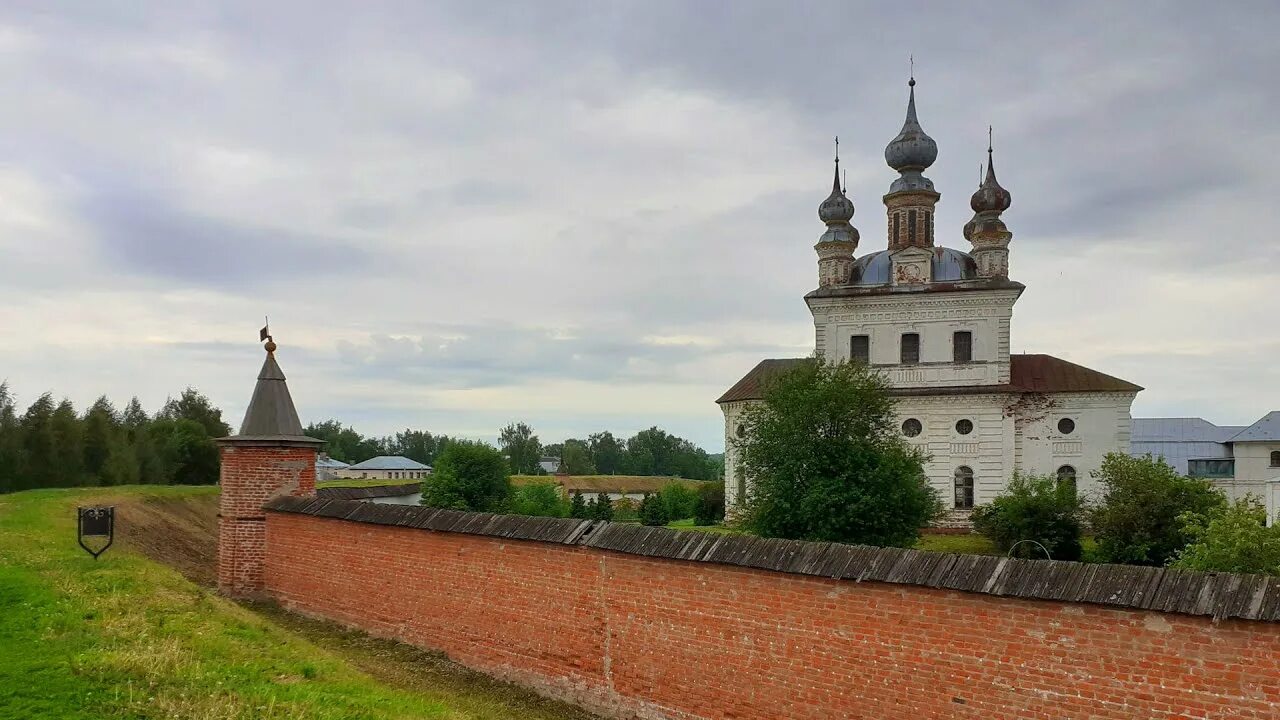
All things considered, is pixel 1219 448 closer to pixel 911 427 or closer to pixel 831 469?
pixel 911 427

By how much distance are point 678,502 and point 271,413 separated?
32304 millimetres

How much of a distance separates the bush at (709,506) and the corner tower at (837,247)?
518 inches

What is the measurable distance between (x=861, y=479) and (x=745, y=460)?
2970mm

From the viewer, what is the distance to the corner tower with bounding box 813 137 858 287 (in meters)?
31.1

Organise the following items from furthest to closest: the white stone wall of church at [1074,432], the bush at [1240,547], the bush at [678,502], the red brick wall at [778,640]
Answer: the bush at [678,502] → the white stone wall of church at [1074,432] → the bush at [1240,547] → the red brick wall at [778,640]

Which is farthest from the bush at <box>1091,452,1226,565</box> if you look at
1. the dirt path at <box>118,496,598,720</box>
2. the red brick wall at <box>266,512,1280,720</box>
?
the dirt path at <box>118,496,598,720</box>

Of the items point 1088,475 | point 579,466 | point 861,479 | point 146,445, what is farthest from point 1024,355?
point 579,466

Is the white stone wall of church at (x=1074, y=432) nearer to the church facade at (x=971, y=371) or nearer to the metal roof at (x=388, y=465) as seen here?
the church facade at (x=971, y=371)

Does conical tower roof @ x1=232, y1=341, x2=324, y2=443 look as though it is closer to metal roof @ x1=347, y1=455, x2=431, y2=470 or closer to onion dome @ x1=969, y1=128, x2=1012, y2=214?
A: onion dome @ x1=969, y1=128, x2=1012, y2=214

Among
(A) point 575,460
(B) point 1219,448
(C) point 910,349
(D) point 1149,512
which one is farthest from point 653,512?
(A) point 575,460

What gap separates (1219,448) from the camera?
4722 cm

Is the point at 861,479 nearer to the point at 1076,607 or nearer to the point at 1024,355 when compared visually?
the point at 1076,607

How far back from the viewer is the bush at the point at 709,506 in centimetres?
3888

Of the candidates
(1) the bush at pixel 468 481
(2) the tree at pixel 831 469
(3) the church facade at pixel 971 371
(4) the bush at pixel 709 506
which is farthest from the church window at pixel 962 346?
(1) the bush at pixel 468 481
